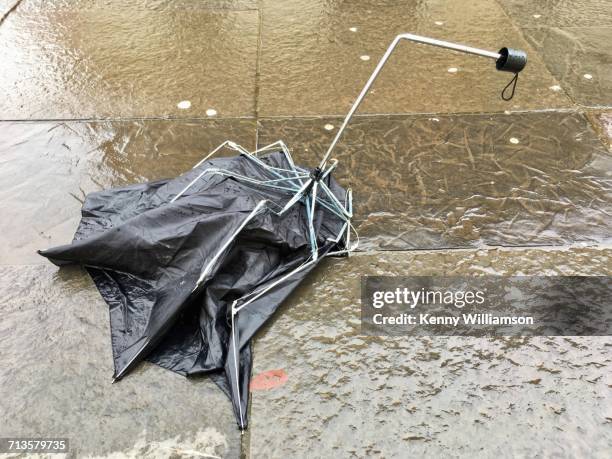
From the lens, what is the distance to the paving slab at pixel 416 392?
1.94 meters

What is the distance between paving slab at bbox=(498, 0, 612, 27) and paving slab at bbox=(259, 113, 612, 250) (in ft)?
5.13

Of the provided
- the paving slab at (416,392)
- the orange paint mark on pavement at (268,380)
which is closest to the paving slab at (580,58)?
the paving slab at (416,392)

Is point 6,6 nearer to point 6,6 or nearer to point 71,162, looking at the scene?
point 6,6

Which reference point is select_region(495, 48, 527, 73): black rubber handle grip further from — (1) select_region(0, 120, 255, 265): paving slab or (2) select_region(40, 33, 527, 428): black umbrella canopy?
(1) select_region(0, 120, 255, 265): paving slab

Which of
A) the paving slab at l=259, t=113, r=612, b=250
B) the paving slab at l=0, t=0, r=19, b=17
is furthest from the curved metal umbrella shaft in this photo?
the paving slab at l=0, t=0, r=19, b=17

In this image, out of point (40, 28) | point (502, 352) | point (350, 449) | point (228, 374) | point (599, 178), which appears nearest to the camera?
point (350, 449)

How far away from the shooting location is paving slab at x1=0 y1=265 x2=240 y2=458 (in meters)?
1.93

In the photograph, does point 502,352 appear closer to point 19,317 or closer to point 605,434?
point 605,434

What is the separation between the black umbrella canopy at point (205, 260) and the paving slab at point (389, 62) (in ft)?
4.07

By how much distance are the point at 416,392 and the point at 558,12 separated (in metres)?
4.30

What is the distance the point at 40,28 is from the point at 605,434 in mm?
5029

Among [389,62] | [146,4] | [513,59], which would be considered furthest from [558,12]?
[146,4]

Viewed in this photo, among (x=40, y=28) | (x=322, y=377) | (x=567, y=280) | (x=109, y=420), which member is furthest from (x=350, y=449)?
(x=40, y=28)

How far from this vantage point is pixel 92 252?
2314mm
